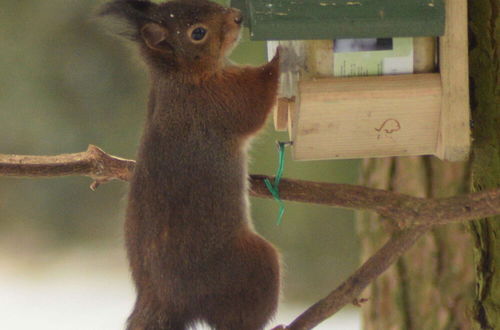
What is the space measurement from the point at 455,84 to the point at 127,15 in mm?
672

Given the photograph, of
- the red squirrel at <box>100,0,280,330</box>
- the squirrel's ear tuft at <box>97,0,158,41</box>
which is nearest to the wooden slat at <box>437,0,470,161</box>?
the red squirrel at <box>100,0,280,330</box>

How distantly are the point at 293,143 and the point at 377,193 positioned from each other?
206mm

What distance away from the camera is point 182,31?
1631mm

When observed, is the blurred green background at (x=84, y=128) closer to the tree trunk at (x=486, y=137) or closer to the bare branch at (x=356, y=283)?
the tree trunk at (x=486, y=137)

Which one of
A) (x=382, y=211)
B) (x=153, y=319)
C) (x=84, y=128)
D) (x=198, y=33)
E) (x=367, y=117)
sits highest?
(x=198, y=33)

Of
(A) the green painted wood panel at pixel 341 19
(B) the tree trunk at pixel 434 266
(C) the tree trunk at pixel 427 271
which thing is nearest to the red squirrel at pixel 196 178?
(A) the green painted wood panel at pixel 341 19

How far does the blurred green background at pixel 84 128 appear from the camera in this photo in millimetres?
3182

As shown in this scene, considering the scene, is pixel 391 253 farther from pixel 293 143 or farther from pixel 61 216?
pixel 61 216

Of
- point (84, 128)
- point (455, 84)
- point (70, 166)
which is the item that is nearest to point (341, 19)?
point (455, 84)

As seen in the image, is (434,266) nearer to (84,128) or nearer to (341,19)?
(341,19)

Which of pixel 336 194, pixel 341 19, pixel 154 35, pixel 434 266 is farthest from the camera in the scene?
pixel 434 266

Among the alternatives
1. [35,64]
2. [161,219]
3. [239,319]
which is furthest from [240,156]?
[35,64]

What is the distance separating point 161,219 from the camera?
151 cm

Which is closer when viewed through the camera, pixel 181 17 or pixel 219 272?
pixel 219 272
